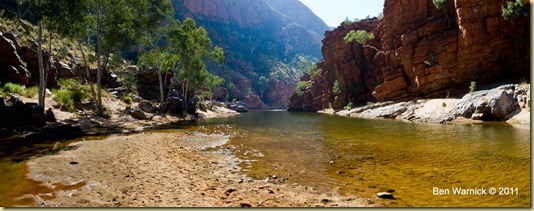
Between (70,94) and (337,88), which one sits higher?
(337,88)

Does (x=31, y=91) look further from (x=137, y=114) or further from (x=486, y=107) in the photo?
(x=486, y=107)

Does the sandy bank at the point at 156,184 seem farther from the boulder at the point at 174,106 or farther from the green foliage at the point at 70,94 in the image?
the boulder at the point at 174,106

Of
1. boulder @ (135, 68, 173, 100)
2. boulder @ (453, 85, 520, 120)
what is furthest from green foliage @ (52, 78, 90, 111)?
boulder @ (453, 85, 520, 120)

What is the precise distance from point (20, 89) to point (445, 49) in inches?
2437

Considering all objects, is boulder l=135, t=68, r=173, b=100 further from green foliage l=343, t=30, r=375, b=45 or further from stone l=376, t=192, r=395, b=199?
green foliage l=343, t=30, r=375, b=45

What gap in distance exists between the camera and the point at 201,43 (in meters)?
52.7

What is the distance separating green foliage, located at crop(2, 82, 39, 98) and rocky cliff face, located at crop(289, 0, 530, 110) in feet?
197

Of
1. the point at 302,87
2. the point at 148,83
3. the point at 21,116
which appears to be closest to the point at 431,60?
the point at 148,83

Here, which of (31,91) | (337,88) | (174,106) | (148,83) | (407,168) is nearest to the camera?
(407,168)

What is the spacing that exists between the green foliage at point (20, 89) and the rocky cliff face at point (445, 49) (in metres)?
60.1

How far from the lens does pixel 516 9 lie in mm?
42750

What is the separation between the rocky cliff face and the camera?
48000 millimetres

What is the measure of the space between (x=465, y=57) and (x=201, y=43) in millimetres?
47072

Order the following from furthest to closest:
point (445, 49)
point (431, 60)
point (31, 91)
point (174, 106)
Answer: point (431, 60) < point (445, 49) < point (174, 106) < point (31, 91)
